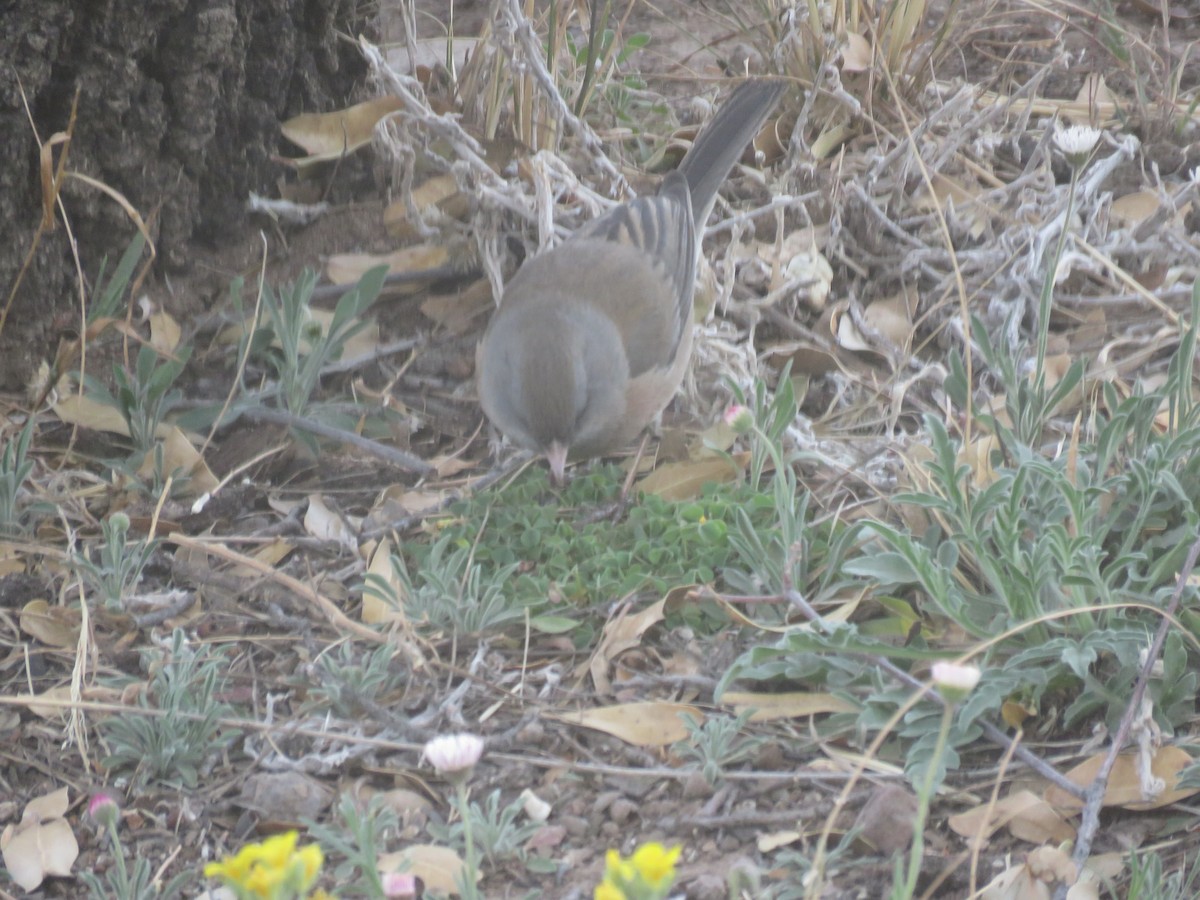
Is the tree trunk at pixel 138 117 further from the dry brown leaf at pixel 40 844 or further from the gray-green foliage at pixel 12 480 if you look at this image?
the dry brown leaf at pixel 40 844

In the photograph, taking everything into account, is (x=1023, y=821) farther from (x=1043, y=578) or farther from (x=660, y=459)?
(x=660, y=459)

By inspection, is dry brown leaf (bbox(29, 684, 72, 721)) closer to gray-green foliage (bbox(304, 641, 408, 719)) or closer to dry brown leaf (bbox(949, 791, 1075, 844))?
gray-green foliage (bbox(304, 641, 408, 719))

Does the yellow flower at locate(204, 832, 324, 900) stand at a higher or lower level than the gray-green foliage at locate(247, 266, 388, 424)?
higher

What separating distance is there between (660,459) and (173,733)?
1.81m

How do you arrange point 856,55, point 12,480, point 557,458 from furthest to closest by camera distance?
point 856,55
point 557,458
point 12,480

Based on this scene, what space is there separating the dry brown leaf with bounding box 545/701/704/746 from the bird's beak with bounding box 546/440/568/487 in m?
0.89

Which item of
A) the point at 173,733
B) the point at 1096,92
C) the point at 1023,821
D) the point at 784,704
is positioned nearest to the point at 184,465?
the point at 173,733

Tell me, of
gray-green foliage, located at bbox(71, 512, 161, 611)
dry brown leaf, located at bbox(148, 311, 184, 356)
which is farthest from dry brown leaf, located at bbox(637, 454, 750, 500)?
dry brown leaf, located at bbox(148, 311, 184, 356)

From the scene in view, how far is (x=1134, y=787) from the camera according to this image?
2609 millimetres

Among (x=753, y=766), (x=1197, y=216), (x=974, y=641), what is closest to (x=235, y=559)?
(x=753, y=766)

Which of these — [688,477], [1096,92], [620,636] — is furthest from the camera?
[1096,92]

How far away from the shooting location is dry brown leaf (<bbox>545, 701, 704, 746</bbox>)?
2980mm

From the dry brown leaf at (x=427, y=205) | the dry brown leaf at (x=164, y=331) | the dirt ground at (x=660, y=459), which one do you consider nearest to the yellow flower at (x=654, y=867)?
the dirt ground at (x=660, y=459)

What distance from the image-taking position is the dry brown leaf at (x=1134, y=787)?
8.51ft
